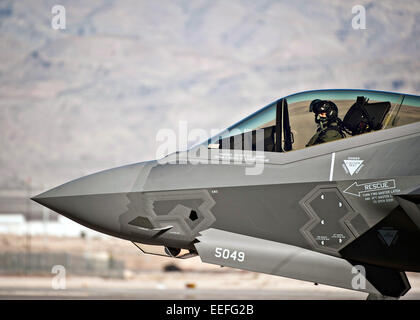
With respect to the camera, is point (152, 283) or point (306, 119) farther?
point (152, 283)

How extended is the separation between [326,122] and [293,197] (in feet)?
3.75

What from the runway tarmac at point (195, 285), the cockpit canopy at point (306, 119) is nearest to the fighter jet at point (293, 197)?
the cockpit canopy at point (306, 119)

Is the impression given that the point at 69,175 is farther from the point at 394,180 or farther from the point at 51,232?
the point at 394,180

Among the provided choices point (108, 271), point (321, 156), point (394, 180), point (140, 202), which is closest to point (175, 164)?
point (140, 202)

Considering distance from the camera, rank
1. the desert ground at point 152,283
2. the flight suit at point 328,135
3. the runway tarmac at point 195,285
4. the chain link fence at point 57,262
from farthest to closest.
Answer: the chain link fence at point 57,262 → the runway tarmac at point 195,285 → the desert ground at point 152,283 → the flight suit at point 328,135

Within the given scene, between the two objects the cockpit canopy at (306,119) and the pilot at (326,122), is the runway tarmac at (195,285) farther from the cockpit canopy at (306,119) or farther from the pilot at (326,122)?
the pilot at (326,122)

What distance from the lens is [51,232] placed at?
82062mm

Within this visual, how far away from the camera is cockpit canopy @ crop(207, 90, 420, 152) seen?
8086 mm

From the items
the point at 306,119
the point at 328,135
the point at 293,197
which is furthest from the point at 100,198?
the point at 328,135

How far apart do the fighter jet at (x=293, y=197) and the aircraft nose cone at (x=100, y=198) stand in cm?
1

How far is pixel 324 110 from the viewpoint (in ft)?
27.2

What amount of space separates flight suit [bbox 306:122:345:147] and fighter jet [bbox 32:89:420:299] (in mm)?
40

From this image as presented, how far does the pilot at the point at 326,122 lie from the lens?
8.09m

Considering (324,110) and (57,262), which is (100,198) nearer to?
(324,110)
